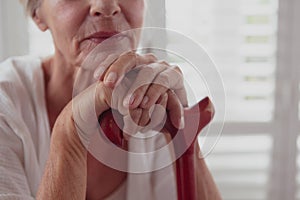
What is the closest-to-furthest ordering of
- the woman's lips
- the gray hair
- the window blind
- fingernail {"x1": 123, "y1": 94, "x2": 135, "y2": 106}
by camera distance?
fingernail {"x1": 123, "y1": 94, "x2": 135, "y2": 106}, the woman's lips, the gray hair, the window blind

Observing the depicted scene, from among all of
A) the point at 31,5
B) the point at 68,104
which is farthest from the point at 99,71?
the point at 31,5

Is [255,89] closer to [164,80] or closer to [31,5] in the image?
[31,5]

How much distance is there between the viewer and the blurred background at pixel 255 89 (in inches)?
46.6

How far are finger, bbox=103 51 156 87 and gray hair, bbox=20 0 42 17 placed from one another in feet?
0.97

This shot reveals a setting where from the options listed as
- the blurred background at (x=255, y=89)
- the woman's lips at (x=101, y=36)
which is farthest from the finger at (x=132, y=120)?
the blurred background at (x=255, y=89)

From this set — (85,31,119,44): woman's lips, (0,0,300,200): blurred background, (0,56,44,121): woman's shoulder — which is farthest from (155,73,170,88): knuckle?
(0,0,300,200): blurred background

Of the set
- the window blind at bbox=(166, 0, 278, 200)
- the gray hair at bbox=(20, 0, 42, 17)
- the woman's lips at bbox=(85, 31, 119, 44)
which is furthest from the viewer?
the window blind at bbox=(166, 0, 278, 200)

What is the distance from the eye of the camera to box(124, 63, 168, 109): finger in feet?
1.46

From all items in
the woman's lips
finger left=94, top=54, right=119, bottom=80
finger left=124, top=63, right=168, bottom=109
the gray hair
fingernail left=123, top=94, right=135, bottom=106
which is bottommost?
fingernail left=123, top=94, right=135, bottom=106

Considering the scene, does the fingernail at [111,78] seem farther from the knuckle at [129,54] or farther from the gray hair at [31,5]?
the gray hair at [31,5]

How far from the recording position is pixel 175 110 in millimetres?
466

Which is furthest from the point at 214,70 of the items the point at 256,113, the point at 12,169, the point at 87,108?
the point at 256,113

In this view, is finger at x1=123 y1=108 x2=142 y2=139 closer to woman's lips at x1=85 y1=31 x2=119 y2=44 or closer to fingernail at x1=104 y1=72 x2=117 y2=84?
fingernail at x1=104 y1=72 x2=117 y2=84

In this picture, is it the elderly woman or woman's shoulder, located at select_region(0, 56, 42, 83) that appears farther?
woman's shoulder, located at select_region(0, 56, 42, 83)
